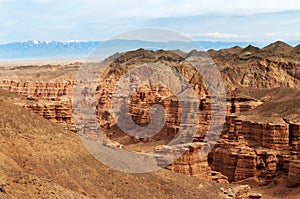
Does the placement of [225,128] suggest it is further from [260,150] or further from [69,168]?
[69,168]

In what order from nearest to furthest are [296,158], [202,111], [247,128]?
[296,158]
[247,128]
[202,111]

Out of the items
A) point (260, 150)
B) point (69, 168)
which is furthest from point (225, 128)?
point (69, 168)

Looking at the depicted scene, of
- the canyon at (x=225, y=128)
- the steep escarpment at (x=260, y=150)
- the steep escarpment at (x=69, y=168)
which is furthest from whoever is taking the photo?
the steep escarpment at (x=260, y=150)

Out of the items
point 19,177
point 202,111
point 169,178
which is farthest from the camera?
point 202,111

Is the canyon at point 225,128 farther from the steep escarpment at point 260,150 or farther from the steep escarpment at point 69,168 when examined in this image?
the steep escarpment at point 69,168

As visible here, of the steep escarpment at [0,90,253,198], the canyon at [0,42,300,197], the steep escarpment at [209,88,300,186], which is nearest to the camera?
the steep escarpment at [0,90,253,198]

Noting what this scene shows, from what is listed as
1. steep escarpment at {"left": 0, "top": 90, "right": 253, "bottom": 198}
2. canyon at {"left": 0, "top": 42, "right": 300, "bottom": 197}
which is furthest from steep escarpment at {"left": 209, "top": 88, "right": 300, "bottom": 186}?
steep escarpment at {"left": 0, "top": 90, "right": 253, "bottom": 198}

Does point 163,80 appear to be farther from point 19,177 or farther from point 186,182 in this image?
point 19,177

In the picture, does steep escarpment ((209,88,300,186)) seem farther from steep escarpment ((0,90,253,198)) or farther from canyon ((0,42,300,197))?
steep escarpment ((0,90,253,198))

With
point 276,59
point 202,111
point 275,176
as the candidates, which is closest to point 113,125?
point 202,111

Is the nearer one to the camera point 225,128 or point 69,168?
point 69,168

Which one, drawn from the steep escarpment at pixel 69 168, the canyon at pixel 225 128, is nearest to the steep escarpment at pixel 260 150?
the canyon at pixel 225 128
